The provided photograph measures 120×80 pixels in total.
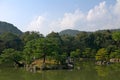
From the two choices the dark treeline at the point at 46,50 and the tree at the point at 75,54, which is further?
the tree at the point at 75,54

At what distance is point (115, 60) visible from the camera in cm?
5112

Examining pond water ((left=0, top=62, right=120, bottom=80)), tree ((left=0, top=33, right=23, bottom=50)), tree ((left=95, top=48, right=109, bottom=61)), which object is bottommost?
pond water ((left=0, top=62, right=120, bottom=80))

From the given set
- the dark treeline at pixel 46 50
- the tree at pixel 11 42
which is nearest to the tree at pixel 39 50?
the dark treeline at pixel 46 50

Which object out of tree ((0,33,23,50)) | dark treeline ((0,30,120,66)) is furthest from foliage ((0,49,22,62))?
tree ((0,33,23,50))

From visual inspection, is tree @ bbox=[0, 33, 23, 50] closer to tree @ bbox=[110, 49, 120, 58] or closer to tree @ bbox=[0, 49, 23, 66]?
tree @ bbox=[0, 49, 23, 66]

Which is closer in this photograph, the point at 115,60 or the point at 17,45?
the point at 115,60

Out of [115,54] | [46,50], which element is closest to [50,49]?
[46,50]

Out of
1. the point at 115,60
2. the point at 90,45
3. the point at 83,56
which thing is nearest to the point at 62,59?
the point at 115,60

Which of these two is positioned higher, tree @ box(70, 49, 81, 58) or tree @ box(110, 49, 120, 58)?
tree @ box(70, 49, 81, 58)

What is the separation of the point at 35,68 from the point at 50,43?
4473 millimetres

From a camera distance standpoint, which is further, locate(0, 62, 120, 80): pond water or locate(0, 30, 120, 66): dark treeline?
locate(0, 30, 120, 66): dark treeline

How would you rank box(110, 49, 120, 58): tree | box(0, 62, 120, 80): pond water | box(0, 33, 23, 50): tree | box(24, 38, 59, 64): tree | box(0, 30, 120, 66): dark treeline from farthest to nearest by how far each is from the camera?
box(0, 33, 23, 50): tree < box(110, 49, 120, 58): tree < box(0, 30, 120, 66): dark treeline < box(24, 38, 59, 64): tree < box(0, 62, 120, 80): pond water

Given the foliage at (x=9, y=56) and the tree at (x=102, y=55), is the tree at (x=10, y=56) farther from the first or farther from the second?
the tree at (x=102, y=55)

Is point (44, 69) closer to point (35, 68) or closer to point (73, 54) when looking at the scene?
point (35, 68)
